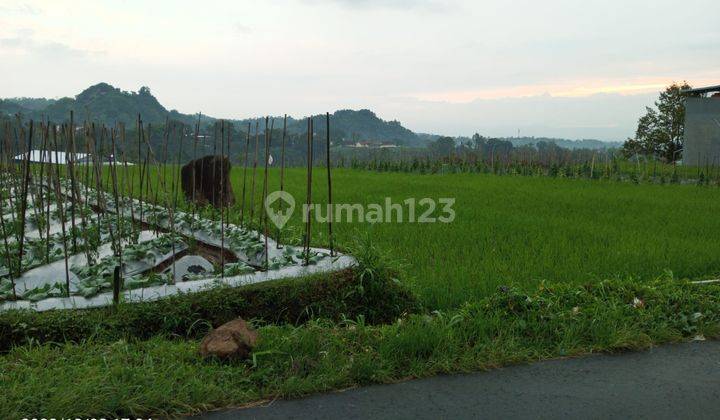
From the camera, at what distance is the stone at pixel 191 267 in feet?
16.3

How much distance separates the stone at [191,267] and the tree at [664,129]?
3423cm

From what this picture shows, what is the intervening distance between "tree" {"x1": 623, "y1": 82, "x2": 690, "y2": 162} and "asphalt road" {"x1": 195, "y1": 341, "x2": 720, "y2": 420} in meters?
34.4

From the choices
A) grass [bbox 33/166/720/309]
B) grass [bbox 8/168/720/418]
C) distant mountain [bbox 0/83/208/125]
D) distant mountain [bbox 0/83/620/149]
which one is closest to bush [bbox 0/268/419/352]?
grass [bbox 8/168/720/418]

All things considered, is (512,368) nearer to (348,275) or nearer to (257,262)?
(348,275)

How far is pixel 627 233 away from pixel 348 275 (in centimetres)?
433

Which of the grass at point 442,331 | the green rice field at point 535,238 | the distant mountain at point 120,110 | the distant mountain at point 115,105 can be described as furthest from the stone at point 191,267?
the distant mountain at point 115,105

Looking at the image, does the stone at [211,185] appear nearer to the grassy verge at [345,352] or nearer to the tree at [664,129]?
the grassy verge at [345,352]

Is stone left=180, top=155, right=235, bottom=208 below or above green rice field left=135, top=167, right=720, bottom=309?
above

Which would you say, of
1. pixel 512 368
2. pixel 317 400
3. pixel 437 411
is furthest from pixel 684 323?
pixel 317 400

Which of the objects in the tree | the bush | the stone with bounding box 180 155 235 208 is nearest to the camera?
the bush

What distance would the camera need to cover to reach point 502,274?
498 centimetres

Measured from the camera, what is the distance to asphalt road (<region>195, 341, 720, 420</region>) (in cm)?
275

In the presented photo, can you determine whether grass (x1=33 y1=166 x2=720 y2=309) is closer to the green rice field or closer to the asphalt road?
the green rice field

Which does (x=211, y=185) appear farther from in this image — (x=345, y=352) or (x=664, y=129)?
(x=664, y=129)
